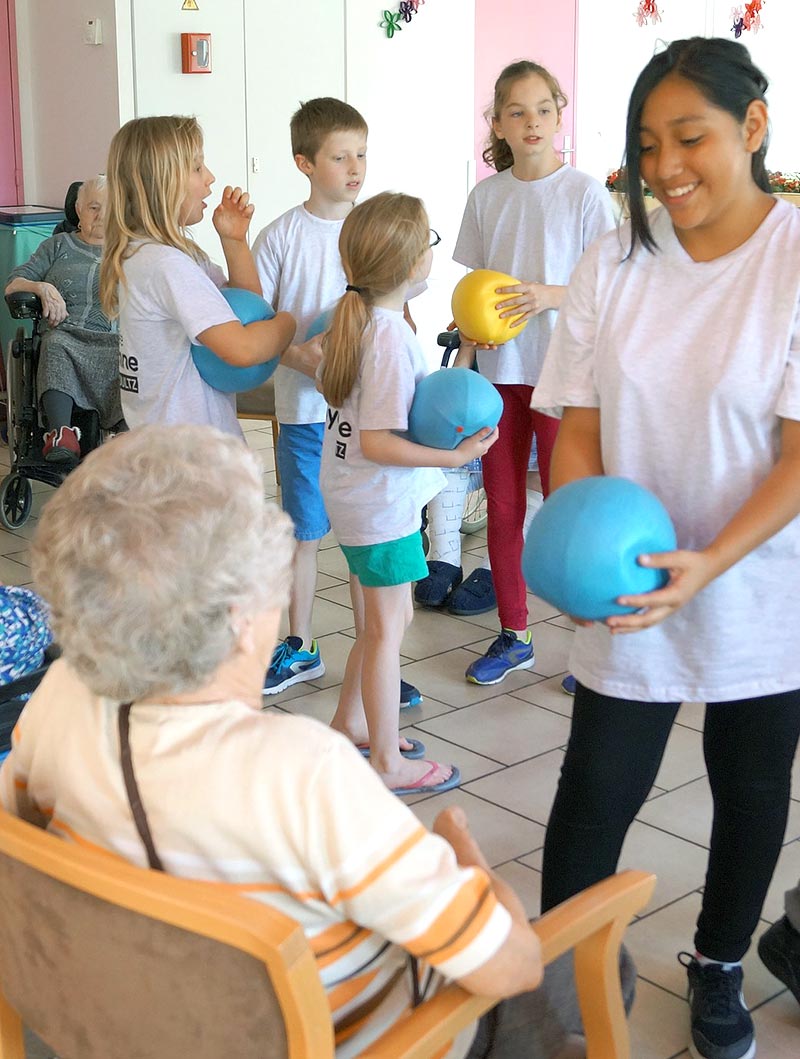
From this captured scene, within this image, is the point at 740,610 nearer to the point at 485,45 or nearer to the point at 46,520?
the point at 46,520

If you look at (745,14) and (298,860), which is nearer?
(298,860)

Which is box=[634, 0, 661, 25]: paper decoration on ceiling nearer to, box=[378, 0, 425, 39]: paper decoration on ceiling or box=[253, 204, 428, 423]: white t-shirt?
box=[378, 0, 425, 39]: paper decoration on ceiling

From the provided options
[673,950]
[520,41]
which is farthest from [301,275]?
[520,41]

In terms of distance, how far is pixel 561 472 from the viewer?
1796mm

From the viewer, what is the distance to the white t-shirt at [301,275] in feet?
10.4

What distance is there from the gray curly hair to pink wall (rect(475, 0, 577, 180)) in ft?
22.7

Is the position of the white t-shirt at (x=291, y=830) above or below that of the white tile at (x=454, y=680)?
above

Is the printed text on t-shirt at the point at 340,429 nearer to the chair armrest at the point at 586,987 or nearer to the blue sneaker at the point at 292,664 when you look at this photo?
the blue sneaker at the point at 292,664

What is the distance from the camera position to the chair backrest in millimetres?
972

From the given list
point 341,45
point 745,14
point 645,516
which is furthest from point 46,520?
point 745,14

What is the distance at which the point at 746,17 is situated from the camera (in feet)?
33.8

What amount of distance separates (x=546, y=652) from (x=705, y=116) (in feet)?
7.04

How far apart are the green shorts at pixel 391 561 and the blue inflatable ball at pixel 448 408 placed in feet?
0.70

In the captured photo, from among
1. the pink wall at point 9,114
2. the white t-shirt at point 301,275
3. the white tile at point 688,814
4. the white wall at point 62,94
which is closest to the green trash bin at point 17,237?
the white wall at point 62,94
